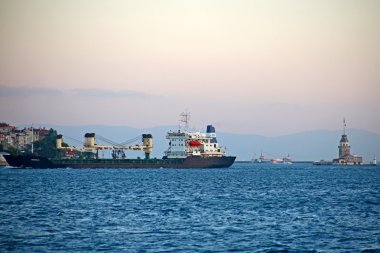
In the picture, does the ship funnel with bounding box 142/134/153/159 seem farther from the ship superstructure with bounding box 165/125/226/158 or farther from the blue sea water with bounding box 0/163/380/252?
the blue sea water with bounding box 0/163/380/252

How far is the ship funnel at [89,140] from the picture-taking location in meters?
185

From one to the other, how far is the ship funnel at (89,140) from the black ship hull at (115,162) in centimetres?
1228

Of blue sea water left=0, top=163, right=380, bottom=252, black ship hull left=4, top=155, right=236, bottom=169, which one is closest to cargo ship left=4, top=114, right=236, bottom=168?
black ship hull left=4, top=155, right=236, bottom=169

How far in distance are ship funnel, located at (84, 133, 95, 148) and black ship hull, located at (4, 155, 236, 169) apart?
12.3 metres

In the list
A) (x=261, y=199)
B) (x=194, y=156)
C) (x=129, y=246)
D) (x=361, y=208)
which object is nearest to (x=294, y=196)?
(x=261, y=199)

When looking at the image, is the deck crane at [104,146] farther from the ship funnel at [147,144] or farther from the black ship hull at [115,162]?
the black ship hull at [115,162]

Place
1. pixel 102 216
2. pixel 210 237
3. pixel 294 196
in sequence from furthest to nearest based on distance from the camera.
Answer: pixel 294 196, pixel 102 216, pixel 210 237

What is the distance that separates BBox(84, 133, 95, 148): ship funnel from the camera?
184875 mm

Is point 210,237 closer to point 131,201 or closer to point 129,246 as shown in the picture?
point 129,246

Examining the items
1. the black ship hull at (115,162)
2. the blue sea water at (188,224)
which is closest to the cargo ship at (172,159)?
the black ship hull at (115,162)

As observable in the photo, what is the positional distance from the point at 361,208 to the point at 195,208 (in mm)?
13148

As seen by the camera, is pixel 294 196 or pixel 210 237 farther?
pixel 294 196

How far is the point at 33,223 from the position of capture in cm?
4153

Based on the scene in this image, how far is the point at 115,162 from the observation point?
17362 centimetres
